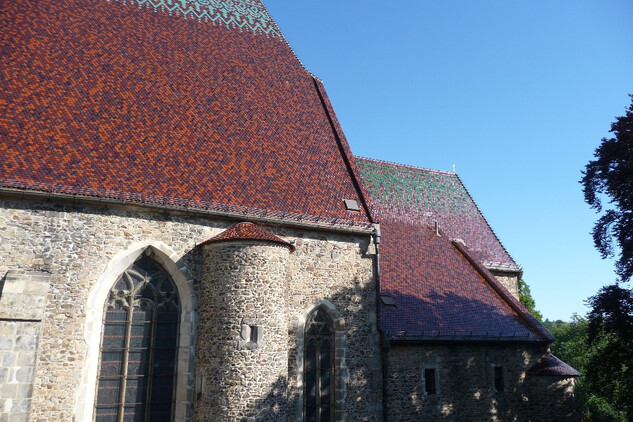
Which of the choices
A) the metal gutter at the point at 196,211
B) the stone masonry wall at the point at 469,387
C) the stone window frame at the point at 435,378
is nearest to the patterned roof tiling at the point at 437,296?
the stone masonry wall at the point at 469,387

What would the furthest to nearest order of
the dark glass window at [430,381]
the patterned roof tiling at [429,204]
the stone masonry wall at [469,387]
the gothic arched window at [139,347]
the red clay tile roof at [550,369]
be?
the patterned roof tiling at [429,204] < the red clay tile roof at [550,369] < the dark glass window at [430,381] < the stone masonry wall at [469,387] < the gothic arched window at [139,347]

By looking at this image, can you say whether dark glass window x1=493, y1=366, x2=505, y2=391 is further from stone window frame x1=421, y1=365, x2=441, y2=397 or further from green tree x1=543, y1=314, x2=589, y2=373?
green tree x1=543, y1=314, x2=589, y2=373

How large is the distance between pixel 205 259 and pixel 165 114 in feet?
12.9

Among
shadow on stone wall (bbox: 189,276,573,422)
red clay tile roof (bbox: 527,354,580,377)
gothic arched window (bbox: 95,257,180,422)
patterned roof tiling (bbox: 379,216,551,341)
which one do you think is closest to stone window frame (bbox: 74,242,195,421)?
gothic arched window (bbox: 95,257,180,422)

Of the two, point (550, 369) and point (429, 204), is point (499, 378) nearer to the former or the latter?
point (550, 369)

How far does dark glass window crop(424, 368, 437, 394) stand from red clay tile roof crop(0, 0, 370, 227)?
4.27 meters

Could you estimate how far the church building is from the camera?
949 cm

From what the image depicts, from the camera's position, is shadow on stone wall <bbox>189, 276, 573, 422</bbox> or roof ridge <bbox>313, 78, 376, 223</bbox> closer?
shadow on stone wall <bbox>189, 276, 573, 422</bbox>

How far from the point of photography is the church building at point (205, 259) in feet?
31.1

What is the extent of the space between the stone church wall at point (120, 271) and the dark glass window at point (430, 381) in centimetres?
187

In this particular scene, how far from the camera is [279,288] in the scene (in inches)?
422

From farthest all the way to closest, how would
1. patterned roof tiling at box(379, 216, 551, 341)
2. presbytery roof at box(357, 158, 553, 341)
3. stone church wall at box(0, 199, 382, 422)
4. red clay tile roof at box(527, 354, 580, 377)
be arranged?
red clay tile roof at box(527, 354, 580, 377) < presbytery roof at box(357, 158, 553, 341) < patterned roof tiling at box(379, 216, 551, 341) < stone church wall at box(0, 199, 382, 422)

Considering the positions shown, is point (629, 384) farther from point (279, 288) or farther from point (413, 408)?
point (279, 288)

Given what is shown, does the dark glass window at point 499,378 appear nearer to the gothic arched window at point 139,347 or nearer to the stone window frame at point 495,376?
the stone window frame at point 495,376
